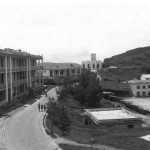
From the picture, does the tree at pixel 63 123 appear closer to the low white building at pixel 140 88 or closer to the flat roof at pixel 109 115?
the flat roof at pixel 109 115

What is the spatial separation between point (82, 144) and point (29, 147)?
440 cm

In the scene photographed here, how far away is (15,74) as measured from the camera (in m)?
57.5

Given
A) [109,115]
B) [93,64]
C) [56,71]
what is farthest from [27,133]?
[93,64]

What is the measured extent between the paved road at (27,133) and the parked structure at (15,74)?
8681mm

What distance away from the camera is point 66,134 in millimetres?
28766

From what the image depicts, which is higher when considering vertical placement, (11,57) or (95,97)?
(11,57)

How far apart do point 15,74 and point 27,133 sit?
94.2ft

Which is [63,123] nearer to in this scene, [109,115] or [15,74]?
[109,115]

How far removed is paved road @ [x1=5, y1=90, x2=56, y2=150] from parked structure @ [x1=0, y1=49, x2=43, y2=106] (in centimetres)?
868

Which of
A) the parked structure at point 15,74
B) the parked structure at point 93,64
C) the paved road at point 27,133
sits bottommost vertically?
the paved road at point 27,133

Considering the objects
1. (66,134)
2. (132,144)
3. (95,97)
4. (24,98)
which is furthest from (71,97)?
(132,144)

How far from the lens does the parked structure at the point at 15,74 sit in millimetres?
48438

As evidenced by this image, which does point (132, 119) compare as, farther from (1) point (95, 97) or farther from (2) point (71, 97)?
(2) point (71, 97)

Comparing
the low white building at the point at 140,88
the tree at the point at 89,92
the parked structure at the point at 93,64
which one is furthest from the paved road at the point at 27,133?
the parked structure at the point at 93,64
